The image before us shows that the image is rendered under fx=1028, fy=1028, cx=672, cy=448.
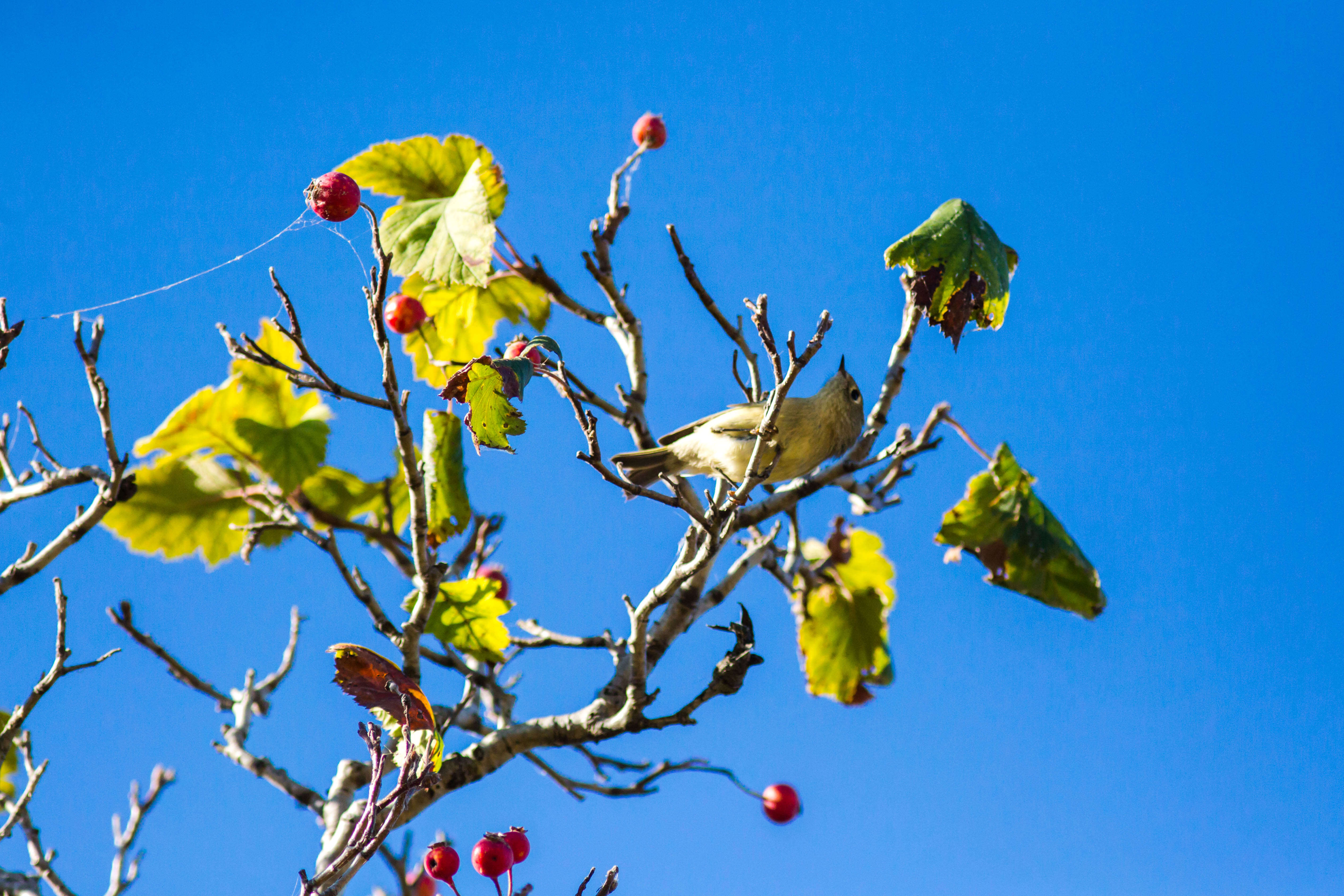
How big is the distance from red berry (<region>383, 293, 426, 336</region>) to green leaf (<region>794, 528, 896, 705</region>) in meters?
2.33

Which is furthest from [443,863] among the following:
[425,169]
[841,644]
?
[425,169]

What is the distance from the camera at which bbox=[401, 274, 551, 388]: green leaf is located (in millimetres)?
5266

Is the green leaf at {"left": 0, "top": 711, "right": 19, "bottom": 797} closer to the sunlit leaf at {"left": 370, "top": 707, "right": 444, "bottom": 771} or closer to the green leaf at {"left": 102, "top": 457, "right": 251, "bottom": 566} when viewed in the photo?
the green leaf at {"left": 102, "top": 457, "right": 251, "bottom": 566}

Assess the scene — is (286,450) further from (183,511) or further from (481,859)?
(481,859)

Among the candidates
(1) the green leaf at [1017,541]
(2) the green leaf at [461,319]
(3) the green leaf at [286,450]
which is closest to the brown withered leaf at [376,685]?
(1) the green leaf at [1017,541]

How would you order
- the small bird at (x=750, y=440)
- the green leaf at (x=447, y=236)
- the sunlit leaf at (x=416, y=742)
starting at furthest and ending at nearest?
the small bird at (x=750, y=440), the green leaf at (x=447, y=236), the sunlit leaf at (x=416, y=742)

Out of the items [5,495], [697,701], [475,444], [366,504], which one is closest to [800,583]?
[697,701]

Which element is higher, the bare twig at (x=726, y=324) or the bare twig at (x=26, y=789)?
the bare twig at (x=726, y=324)

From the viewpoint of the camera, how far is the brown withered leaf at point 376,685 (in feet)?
8.81

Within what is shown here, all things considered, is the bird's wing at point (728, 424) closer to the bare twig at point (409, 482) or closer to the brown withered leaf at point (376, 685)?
the bare twig at point (409, 482)

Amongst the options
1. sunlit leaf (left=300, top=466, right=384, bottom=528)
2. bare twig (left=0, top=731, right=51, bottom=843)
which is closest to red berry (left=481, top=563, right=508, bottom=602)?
sunlit leaf (left=300, top=466, right=384, bottom=528)

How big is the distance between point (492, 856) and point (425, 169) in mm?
3178

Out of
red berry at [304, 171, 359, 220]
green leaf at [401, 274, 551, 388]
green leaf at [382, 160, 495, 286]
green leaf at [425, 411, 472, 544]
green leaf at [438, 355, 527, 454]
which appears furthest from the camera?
green leaf at [401, 274, 551, 388]

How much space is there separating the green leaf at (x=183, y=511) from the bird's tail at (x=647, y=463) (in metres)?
1.93
